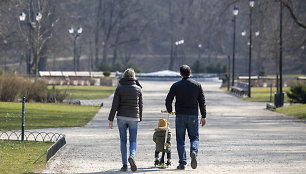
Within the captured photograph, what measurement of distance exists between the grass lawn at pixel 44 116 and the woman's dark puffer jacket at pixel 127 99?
9.48 m

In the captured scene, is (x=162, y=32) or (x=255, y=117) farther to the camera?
(x=162, y=32)

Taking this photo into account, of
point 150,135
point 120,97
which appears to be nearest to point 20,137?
point 150,135

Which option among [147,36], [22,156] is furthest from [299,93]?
[147,36]

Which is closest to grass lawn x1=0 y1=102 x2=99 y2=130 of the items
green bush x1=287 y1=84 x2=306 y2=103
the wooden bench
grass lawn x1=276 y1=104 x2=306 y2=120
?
grass lawn x1=276 y1=104 x2=306 y2=120

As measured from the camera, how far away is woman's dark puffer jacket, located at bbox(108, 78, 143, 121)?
11.8 m

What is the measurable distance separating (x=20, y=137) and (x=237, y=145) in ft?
18.4

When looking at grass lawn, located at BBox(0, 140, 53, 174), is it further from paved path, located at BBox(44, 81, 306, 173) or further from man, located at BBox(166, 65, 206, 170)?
man, located at BBox(166, 65, 206, 170)

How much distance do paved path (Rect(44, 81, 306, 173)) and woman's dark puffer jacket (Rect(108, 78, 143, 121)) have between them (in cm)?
101

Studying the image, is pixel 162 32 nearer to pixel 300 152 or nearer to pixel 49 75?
pixel 49 75

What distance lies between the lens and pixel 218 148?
52.4 feet

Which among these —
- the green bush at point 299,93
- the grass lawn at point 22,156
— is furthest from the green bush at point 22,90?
the grass lawn at point 22,156

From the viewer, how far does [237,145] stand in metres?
16.7

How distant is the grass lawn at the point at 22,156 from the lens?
11.8 m

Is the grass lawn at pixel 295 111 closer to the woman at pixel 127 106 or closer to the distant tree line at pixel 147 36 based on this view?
the woman at pixel 127 106
